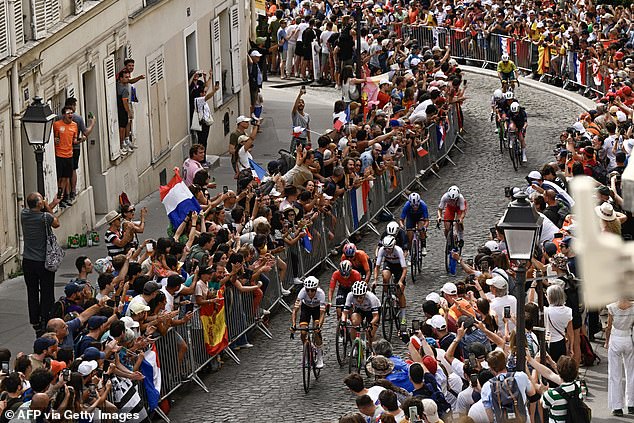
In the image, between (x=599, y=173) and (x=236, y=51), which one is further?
(x=236, y=51)

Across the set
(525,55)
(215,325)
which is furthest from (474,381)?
(525,55)

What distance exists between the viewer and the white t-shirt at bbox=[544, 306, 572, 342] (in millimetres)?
17484

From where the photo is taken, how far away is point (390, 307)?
2028cm

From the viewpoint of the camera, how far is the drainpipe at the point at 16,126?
2238 centimetres

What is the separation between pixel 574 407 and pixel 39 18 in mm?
11891

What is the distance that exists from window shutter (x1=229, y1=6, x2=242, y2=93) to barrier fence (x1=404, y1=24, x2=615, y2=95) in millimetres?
7887

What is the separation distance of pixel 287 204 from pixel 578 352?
5651 mm

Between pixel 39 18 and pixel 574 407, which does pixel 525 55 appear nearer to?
→ pixel 39 18

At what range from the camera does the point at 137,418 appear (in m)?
15.9

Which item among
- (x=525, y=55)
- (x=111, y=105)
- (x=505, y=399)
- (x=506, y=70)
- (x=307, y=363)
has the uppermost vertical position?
(x=505, y=399)

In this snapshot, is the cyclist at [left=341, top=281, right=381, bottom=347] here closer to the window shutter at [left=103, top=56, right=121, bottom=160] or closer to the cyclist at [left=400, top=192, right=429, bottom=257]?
the cyclist at [left=400, top=192, right=429, bottom=257]

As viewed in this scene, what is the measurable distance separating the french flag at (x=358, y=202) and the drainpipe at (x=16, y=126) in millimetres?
5242

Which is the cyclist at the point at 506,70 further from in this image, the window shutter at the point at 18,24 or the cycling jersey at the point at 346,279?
the cycling jersey at the point at 346,279

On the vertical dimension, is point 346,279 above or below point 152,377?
below
